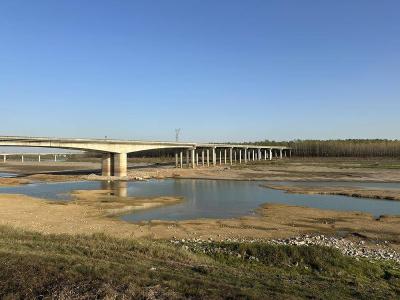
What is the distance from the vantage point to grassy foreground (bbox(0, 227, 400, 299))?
1082cm

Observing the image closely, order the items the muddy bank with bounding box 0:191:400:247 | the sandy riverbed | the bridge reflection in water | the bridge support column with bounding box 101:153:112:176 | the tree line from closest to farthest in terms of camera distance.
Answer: the muddy bank with bounding box 0:191:400:247 → the sandy riverbed → the bridge reflection in water → the bridge support column with bounding box 101:153:112:176 → the tree line

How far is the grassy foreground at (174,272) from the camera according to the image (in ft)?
→ 35.5

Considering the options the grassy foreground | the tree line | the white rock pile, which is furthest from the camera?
the tree line

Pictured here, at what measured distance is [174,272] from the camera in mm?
A: 13164

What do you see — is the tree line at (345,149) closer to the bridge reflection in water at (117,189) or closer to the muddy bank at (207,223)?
the bridge reflection in water at (117,189)

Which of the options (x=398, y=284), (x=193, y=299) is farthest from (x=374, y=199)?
(x=193, y=299)

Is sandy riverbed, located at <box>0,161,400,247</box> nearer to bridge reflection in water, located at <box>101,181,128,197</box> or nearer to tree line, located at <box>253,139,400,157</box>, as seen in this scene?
bridge reflection in water, located at <box>101,181,128,197</box>

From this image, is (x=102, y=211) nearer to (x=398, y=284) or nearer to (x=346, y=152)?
(x=398, y=284)

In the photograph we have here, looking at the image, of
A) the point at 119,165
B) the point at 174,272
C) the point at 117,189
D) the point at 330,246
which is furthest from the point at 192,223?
the point at 119,165

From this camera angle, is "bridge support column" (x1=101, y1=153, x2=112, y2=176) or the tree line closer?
"bridge support column" (x1=101, y1=153, x2=112, y2=176)

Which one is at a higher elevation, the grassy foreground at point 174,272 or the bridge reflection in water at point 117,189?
the grassy foreground at point 174,272

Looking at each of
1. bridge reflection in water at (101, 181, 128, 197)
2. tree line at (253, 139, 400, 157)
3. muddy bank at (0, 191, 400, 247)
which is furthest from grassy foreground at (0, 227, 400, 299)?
tree line at (253, 139, 400, 157)

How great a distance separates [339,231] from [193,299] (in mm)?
21915

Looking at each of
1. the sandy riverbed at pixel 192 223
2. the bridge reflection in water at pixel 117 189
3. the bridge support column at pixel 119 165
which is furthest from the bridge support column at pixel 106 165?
the sandy riverbed at pixel 192 223
